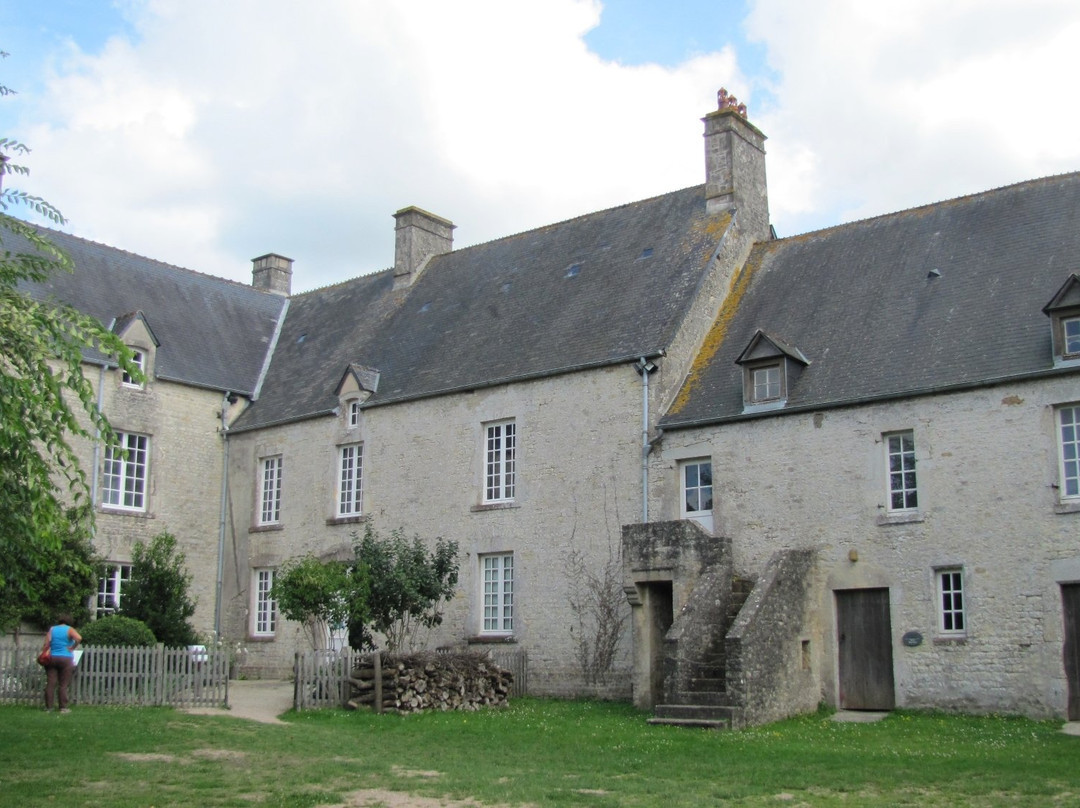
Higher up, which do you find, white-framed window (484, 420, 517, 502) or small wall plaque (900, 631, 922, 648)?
white-framed window (484, 420, 517, 502)

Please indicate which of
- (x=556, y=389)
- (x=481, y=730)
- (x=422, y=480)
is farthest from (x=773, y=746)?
(x=422, y=480)

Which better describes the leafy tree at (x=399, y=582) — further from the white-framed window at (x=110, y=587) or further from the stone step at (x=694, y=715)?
the white-framed window at (x=110, y=587)

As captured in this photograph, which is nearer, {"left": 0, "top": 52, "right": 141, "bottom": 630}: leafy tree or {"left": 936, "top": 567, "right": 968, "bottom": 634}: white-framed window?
{"left": 0, "top": 52, "right": 141, "bottom": 630}: leafy tree

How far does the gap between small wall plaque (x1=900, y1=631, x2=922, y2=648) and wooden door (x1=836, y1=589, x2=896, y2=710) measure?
29cm

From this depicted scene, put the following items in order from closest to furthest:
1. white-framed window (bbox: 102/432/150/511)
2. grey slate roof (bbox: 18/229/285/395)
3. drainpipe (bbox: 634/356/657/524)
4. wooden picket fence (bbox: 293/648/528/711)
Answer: wooden picket fence (bbox: 293/648/528/711) < drainpipe (bbox: 634/356/657/524) < white-framed window (bbox: 102/432/150/511) < grey slate roof (bbox: 18/229/285/395)

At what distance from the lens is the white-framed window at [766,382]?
2005 centimetres

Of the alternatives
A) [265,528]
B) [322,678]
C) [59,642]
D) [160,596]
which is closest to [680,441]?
[322,678]

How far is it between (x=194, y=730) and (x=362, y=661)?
4.04 meters

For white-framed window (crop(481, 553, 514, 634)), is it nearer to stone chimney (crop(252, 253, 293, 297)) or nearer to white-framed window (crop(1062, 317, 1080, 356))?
white-framed window (crop(1062, 317, 1080, 356))

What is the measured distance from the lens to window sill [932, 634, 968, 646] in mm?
17391

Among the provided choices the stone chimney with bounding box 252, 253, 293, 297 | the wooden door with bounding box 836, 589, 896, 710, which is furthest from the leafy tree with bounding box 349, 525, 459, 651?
the stone chimney with bounding box 252, 253, 293, 297

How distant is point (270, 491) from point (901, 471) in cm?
1554

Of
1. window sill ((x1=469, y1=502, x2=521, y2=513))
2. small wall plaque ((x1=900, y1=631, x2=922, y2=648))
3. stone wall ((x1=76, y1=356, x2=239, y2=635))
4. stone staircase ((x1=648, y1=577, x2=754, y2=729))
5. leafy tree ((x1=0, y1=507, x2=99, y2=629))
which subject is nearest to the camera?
stone staircase ((x1=648, y1=577, x2=754, y2=729))

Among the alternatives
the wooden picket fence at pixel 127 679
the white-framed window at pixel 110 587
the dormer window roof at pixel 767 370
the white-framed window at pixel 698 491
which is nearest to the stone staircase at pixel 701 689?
the white-framed window at pixel 698 491
